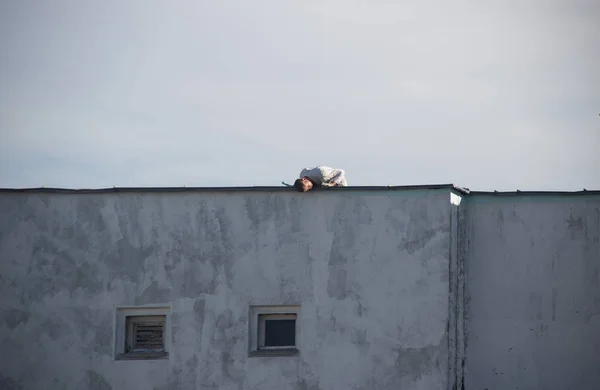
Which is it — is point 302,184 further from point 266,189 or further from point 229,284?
point 229,284

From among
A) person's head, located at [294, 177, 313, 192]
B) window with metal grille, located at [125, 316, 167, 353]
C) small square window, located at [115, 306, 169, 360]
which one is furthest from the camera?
window with metal grille, located at [125, 316, 167, 353]

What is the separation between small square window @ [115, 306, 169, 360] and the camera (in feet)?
65.9

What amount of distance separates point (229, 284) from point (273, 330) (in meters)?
1.03

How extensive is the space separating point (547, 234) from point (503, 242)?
0.72 metres

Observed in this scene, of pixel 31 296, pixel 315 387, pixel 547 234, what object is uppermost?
pixel 547 234

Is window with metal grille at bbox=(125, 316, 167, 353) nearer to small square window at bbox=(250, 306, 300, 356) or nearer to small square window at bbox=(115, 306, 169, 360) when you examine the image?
small square window at bbox=(115, 306, 169, 360)

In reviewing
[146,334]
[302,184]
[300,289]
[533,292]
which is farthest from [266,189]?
[533,292]

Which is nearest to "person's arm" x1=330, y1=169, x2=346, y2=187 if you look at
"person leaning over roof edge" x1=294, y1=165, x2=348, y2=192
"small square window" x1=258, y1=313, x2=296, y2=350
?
"person leaning over roof edge" x1=294, y1=165, x2=348, y2=192

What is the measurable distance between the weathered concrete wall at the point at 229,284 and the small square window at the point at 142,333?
17 centimetres

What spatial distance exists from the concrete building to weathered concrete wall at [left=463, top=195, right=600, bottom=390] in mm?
23

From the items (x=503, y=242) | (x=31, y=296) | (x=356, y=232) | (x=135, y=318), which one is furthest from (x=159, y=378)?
(x=503, y=242)

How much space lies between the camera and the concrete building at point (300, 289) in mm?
19734

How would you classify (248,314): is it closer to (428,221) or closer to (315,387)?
(315,387)

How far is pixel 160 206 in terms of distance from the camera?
20.2 meters
